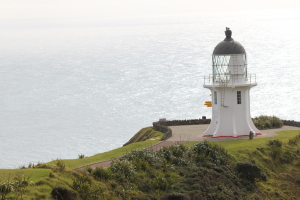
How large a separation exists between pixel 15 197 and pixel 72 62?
129637 mm

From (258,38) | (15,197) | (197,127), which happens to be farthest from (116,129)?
(258,38)

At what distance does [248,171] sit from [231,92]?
9826 millimetres

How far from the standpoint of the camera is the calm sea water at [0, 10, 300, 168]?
80688 millimetres

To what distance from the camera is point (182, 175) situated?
106ft

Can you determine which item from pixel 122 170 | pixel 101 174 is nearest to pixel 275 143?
pixel 122 170

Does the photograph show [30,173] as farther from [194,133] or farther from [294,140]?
[294,140]

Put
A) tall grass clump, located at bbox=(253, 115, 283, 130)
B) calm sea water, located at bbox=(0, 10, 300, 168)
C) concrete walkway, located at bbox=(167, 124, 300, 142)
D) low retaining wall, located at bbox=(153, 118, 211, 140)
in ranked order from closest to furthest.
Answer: concrete walkway, located at bbox=(167, 124, 300, 142), low retaining wall, located at bbox=(153, 118, 211, 140), tall grass clump, located at bbox=(253, 115, 283, 130), calm sea water, located at bbox=(0, 10, 300, 168)

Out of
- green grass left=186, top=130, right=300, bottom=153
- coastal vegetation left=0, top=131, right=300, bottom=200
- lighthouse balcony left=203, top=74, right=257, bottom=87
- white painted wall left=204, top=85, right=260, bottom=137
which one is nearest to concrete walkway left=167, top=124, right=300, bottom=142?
white painted wall left=204, top=85, right=260, bottom=137

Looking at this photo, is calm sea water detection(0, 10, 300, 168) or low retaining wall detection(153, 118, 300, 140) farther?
calm sea water detection(0, 10, 300, 168)

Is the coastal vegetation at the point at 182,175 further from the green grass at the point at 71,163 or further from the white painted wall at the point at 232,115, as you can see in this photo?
the white painted wall at the point at 232,115

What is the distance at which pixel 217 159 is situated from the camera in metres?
35.7

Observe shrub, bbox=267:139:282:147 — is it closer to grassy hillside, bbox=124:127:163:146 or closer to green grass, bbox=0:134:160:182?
green grass, bbox=0:134:160:182

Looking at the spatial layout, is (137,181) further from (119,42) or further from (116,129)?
(119,42)

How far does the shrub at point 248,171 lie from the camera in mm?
35031
